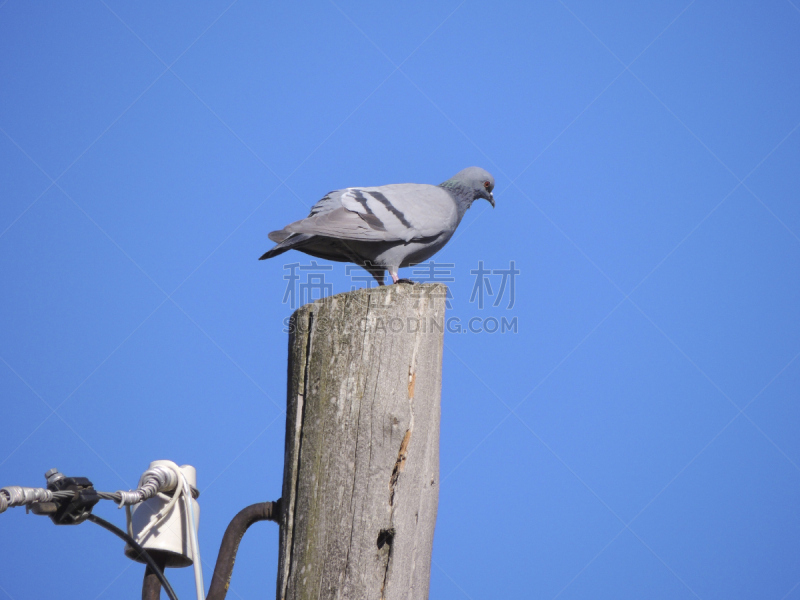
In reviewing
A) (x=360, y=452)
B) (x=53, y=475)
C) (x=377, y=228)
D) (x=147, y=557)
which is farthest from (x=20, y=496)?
(x=377, y=228)

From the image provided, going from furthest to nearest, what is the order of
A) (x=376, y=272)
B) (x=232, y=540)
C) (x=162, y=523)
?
(x=376, y=272) < (x=162, y=523) < (x=232, y=540)

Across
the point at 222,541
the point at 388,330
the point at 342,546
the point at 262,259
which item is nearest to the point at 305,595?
the point at 342,546

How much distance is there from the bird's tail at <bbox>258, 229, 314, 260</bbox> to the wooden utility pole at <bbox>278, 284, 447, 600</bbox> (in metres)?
2.10

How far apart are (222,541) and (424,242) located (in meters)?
2.97

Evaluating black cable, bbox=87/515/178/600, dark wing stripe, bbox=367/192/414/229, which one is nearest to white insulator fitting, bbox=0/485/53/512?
black cable, bbox=87/515/178/600

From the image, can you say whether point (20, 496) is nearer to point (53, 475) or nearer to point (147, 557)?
point (53, 475)

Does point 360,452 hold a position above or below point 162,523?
above

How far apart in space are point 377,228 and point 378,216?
11 centimetres

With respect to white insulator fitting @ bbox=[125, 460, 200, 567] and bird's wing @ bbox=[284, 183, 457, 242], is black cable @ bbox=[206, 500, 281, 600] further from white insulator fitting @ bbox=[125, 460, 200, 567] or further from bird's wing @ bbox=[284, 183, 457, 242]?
bird's wing @ bbox=[284, 183, 457, 242]

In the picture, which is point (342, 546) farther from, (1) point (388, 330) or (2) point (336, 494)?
(1) point (388, 330)

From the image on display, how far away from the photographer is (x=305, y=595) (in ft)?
8.71

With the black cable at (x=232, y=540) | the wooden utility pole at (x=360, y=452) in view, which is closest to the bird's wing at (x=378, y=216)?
the wooden utility pole at (x=360, y=452)

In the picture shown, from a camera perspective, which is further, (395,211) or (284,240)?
(395,211)

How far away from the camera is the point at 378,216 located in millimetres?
5098
